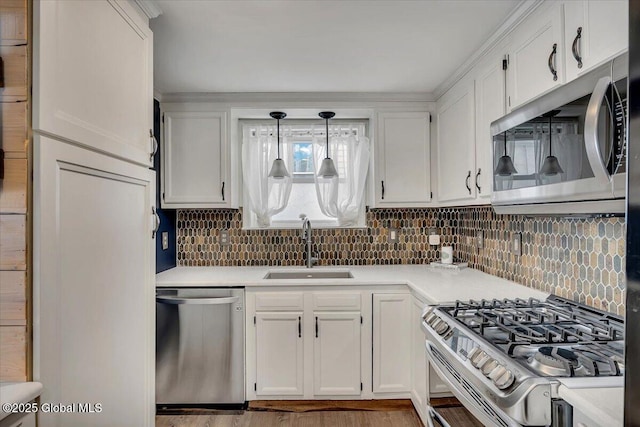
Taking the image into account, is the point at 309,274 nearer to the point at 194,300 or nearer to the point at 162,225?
the point at 194,300

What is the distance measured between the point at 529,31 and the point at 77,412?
2289mm

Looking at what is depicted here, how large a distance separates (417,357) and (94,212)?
6.70 ft

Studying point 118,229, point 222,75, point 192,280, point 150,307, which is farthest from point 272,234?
point 118,229

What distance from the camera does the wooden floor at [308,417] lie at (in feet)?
7.88

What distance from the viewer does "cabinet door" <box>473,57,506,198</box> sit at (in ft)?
6.43

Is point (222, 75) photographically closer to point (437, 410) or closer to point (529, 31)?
point (529, 31)

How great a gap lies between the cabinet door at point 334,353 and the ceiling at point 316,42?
1.67 meters

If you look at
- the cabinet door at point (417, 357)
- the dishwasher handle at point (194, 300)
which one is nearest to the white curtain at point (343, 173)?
the cabinet door at point (417, 357)

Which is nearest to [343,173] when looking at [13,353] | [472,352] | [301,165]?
[301,165]

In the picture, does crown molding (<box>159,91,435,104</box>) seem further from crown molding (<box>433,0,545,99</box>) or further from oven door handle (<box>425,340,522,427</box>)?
oven door handle (<box>425,340,522,427</box>)

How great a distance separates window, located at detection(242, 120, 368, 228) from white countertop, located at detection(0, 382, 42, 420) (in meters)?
2.29

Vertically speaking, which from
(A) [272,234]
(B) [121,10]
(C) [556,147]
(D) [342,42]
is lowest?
(A) [272,234]

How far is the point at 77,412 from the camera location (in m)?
1.12

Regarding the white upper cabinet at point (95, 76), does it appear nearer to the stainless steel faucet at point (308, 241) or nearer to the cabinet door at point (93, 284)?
A: the cabinet door at point (93, 284)
